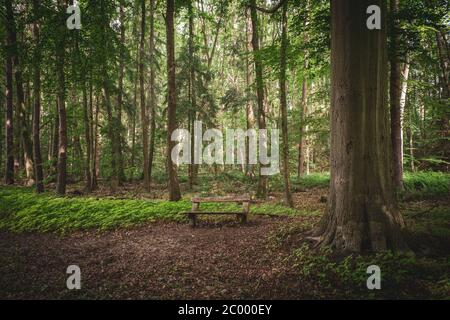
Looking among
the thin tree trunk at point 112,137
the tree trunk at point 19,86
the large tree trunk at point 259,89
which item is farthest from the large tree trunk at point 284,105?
the tree trunk at point 19,86

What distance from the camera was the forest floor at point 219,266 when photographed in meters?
4.00

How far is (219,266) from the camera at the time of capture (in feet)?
17.3

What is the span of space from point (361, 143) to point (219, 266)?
11.0 ft

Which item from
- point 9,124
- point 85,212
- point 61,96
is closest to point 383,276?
point 85,212

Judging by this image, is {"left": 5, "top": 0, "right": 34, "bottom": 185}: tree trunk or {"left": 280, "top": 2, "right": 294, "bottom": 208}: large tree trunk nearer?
{"left": 280, "top": 2, "right": 294, "bottom": 208}: large tree trunk

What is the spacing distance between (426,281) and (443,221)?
2.32 meters

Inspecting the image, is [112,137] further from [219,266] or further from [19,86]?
[219,266]

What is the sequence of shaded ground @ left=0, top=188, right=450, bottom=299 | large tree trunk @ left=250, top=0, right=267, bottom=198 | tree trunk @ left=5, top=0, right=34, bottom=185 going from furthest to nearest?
tree trunk @ left=5, top=0, right=34, bottom=185 → large tree trunk @ left=250, top=0, right=267, bottom=198 → shaded ground @ left=0, top=188, right=450, bottom=299

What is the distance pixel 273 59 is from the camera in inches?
400

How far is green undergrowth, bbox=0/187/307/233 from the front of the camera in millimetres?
8617

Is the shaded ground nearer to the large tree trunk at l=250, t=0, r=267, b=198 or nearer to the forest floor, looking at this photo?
the forest floor

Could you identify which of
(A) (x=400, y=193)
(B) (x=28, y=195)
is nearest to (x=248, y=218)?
(A) (x=400, y=193)

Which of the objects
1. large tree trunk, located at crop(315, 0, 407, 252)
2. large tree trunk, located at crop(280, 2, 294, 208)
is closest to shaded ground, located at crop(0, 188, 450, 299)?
large tree trunk, located at crop(315, 0, 407, 252)

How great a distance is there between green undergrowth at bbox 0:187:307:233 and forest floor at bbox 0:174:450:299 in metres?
0.80
